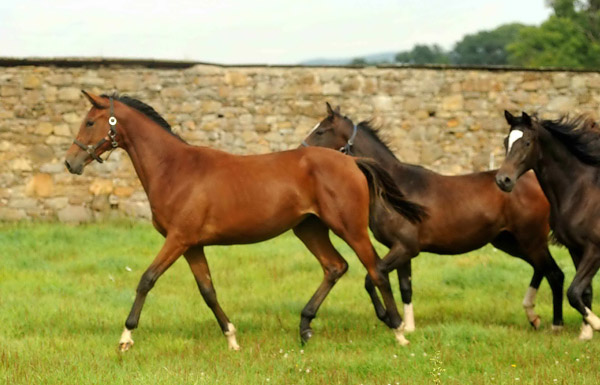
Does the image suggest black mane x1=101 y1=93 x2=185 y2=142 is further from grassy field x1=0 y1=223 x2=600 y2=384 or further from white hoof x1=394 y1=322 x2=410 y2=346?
white hoof x1=394 y1=322 x2=410 y2=346

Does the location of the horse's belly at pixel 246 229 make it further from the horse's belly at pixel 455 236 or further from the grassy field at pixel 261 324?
the horse's belly at pixel 455 236

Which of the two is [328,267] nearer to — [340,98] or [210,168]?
[210,168]

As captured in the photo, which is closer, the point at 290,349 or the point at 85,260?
the point at 290,349

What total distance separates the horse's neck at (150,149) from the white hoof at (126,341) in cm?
119

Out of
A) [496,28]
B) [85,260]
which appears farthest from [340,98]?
[496,28]

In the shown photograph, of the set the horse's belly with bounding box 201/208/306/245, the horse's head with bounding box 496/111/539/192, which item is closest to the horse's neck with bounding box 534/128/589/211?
the horse's head with bounding box 496/111/539/192

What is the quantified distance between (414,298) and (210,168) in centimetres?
311

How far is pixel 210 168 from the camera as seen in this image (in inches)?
287

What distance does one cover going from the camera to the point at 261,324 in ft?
26.2

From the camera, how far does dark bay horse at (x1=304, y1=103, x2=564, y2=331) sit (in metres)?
7.74

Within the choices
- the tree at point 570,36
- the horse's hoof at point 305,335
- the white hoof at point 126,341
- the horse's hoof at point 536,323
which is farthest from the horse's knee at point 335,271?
the tree at point 570,36

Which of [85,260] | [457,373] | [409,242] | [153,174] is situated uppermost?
[153,174]

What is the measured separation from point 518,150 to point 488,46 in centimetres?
7392

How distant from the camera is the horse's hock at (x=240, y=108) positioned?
552 inches
